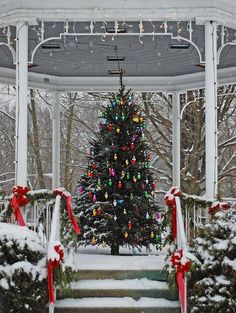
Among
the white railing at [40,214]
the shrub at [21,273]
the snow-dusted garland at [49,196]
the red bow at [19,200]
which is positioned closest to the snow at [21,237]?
the shrub at [21,273]

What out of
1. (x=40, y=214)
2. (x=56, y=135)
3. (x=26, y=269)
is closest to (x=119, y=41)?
(x=40, y=214)

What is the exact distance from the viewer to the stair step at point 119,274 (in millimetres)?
8109

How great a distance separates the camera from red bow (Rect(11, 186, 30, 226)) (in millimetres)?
8391

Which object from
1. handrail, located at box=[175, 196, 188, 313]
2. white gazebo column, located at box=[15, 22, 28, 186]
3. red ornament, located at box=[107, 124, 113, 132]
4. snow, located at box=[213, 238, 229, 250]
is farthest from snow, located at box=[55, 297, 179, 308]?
red ornament, located at box=[107, 124, 113, 132]

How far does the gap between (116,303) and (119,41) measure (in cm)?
576

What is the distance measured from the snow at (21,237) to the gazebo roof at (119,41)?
3165 mm

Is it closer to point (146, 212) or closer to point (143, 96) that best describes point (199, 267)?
point (146, 212)

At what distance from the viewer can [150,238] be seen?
413 inches

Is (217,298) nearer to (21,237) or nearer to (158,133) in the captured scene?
(21,237)

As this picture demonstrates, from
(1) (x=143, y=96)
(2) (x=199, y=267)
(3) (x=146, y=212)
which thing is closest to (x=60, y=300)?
(2) (x=199, y=267)

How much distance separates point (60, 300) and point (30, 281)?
0.83 meters

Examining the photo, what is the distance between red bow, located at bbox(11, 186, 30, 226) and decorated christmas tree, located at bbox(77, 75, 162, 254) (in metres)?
2.05

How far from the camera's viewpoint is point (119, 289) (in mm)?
7727

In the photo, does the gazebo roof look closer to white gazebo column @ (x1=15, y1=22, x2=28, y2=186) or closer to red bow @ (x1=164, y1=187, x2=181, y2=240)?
white gazebo column @ (x1=15, y1=22, x2=28, y2=186)
